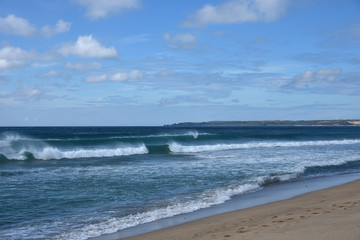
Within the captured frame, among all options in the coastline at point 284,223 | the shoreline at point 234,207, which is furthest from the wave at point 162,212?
the coastline at point 284,223

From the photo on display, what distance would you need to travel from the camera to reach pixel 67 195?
36.9 ft

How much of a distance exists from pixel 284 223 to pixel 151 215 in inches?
134

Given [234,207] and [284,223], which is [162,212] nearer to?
[234,207]

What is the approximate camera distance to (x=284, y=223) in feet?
22.0

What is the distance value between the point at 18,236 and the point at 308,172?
43.4 feet

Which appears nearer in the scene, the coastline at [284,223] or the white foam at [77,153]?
the coastline at [284,223]

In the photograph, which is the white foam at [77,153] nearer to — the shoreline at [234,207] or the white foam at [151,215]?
the white foam at [151,215]

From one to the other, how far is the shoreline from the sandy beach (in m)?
0.03

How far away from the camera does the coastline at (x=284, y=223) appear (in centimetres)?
569

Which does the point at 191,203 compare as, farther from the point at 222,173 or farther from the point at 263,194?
the point at 222,173

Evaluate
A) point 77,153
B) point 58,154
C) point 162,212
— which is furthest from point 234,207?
point 77,153

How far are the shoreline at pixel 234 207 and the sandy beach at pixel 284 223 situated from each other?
0.09 ft

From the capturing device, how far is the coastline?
569 centimetres

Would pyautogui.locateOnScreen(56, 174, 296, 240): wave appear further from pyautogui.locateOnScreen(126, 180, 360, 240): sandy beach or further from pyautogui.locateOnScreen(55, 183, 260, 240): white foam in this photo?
pyautogui.locateOnScreen(126, 180, 360, 240): sandy beach
